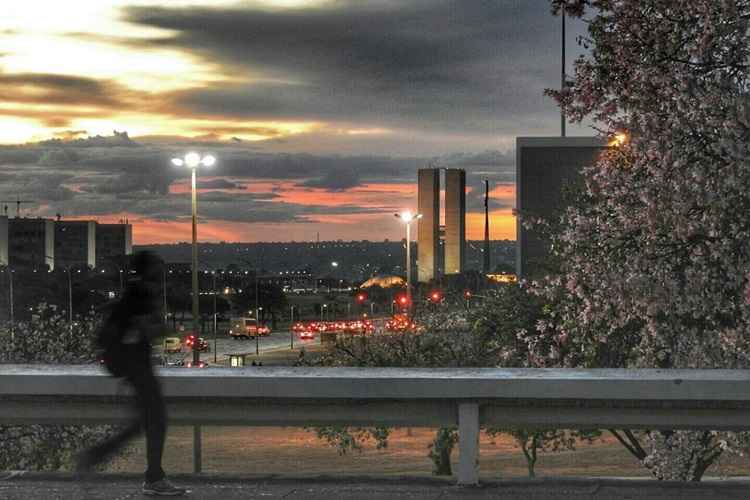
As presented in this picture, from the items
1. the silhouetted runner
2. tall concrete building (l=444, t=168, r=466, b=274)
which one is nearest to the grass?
the silhouetted runner

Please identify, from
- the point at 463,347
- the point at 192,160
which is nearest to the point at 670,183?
the point at 463,347

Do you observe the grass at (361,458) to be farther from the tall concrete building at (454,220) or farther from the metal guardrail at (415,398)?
the tall concrete building at (454,220)

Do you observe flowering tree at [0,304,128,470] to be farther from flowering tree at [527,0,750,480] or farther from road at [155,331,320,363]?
road at [155,331,320,363]

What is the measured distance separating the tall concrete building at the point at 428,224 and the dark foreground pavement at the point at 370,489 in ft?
544

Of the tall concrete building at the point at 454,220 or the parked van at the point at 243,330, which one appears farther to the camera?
the tall concrete building at the point at 454,220

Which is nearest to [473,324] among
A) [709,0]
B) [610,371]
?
[709,0]

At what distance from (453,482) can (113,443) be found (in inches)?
83.5

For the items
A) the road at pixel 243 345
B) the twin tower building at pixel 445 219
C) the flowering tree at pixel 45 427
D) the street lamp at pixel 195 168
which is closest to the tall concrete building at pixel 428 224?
the twin tower building at pixel 445 219

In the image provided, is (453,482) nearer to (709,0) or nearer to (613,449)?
(709,0)

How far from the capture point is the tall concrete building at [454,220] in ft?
617

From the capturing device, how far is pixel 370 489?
7141 mm

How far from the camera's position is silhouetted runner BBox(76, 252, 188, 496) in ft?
22.7

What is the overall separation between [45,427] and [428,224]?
162974 millimetres

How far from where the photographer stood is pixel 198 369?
7.44 metres
